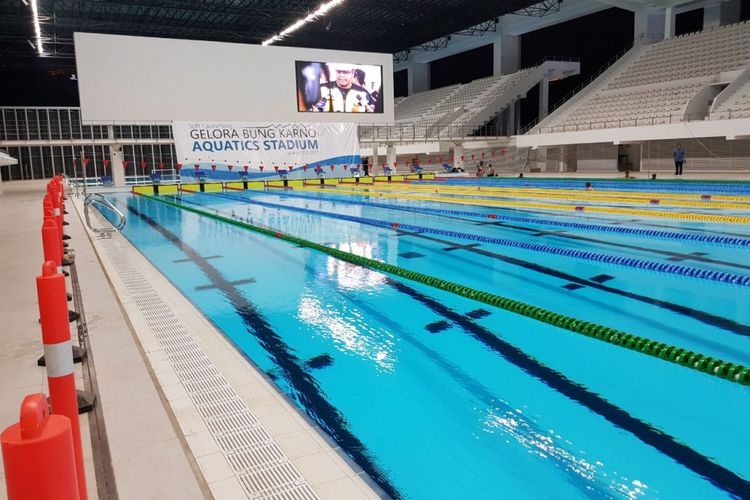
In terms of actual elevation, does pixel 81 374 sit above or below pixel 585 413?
above

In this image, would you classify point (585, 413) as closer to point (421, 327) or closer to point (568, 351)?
point (568, 351)

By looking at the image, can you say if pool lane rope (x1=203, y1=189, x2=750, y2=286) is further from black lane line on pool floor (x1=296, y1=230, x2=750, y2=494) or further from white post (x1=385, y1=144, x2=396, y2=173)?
white post (x1=385, y1=144, x2=396, y2=173)

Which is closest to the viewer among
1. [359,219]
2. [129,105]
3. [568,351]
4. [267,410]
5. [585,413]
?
[267,410]

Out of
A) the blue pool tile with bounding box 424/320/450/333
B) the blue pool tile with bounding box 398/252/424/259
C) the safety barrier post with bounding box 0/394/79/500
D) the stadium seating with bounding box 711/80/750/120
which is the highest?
the stadium seating with bounding box 711/80/750/120

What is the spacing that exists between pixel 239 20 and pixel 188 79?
11.1 metres

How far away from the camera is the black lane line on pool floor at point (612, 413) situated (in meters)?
2.14

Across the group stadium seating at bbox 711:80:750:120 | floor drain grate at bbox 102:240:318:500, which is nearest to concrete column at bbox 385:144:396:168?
stadium seating at bbox 711:80:750:120

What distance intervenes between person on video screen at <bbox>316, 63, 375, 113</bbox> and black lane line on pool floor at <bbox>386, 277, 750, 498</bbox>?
1764 cm

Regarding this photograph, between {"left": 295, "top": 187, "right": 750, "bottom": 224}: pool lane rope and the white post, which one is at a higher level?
the white post

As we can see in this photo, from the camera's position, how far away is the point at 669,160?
21.6 meters

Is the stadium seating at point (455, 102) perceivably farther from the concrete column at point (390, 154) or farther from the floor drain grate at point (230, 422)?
the floor drain grate at point (230, 422)

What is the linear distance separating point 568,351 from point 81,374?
9.23ft

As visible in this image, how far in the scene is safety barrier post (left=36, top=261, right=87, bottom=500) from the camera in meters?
1.52

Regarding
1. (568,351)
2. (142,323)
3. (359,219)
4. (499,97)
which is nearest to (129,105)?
(359,219)
